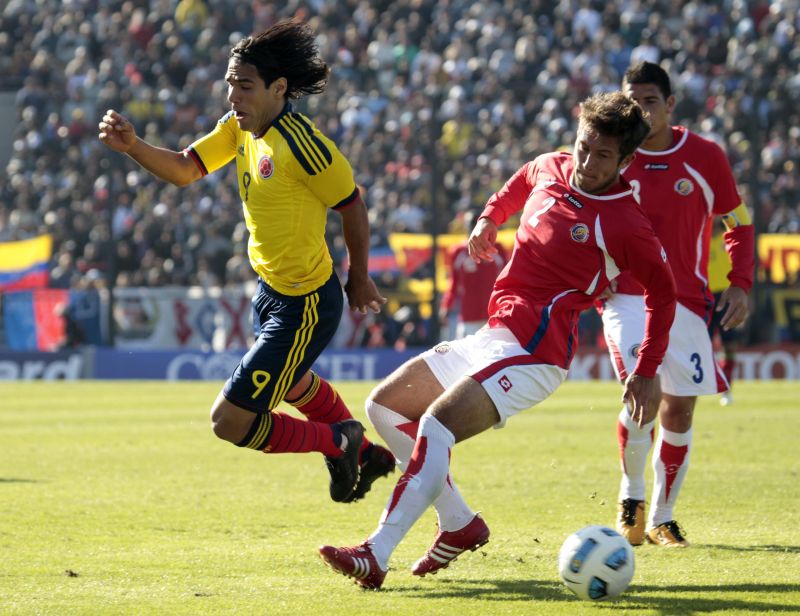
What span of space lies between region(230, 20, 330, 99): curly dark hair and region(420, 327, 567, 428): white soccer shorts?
1429 mm

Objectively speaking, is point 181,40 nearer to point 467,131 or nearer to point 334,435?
point 467,131

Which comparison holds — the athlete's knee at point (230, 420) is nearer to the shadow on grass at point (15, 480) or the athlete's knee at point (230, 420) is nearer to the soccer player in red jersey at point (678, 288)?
the soccer player in red jersey at point (678, 288)

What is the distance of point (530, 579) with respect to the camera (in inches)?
247

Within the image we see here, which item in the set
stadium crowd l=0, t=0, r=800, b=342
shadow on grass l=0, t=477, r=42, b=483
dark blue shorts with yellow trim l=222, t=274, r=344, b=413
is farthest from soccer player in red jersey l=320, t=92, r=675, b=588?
stadium crowd l=0, t=0, r=800, b=342

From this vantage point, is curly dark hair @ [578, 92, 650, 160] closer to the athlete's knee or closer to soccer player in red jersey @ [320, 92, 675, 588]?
soccer player in red jersey @ [320, 92, 675, 588]

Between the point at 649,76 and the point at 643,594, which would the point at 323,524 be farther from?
the point at 649,76

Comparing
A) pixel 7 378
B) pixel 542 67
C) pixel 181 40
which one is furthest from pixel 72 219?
pixel 542 67

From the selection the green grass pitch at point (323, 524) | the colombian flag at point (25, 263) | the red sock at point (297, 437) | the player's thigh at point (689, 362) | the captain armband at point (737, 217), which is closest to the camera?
the green grass pitch at point (323, 524)

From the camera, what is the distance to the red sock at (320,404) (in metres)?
7.33

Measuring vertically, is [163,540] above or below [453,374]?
below

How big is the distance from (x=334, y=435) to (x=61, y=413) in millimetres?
10812

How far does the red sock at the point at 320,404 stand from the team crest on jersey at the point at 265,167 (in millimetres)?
1233

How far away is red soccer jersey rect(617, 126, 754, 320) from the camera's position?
7508 mm

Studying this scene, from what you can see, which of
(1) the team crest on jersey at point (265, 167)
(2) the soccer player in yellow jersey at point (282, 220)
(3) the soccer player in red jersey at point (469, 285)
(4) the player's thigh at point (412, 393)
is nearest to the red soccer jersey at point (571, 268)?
(4) the player's thigh at point (412, 393)
